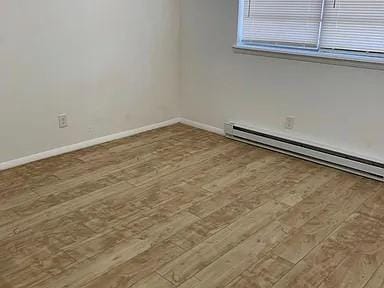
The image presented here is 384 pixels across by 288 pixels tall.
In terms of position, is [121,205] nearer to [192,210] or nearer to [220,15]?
[192,210]

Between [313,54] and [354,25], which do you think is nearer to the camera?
[354,25]

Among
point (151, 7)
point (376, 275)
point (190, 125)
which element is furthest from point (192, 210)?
point (151, 7)

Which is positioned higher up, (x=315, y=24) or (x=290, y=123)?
(x=315, y=24)

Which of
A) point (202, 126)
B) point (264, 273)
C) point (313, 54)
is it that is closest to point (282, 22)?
point (313, 54)

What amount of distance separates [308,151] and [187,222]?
4.87ft

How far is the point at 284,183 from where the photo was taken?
3.12m

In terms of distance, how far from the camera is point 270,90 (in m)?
3.73

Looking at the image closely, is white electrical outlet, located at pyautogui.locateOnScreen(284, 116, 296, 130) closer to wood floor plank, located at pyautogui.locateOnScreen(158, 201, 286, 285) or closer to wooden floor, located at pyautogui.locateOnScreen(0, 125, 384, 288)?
wooden floor, located at pyautogui.locateOnScreen(0, 125, 384, 288)

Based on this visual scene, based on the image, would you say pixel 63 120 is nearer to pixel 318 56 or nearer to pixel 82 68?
pixel 82 68

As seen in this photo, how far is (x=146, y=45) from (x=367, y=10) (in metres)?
2.04

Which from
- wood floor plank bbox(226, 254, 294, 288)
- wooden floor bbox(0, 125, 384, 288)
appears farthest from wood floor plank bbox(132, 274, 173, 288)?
wood floor plank bbox(226, 254, 294, 288)

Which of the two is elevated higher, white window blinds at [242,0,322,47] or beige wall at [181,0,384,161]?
white window blinds at [242,0,322,47]

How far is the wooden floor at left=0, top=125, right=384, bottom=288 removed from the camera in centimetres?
209

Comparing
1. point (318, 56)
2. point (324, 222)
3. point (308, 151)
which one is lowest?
point (324, 222)
